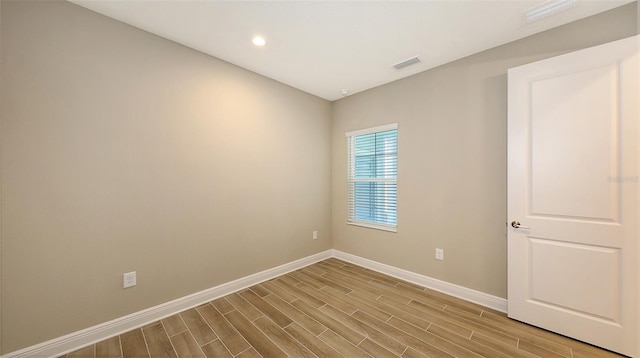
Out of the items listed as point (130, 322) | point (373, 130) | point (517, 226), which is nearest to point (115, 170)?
point (130, 322)

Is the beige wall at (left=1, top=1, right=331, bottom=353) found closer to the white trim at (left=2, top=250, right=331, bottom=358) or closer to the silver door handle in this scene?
the white trim at (left=2, top=250, right=331, bottom=358)

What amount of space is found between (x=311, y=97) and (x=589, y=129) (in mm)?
3016

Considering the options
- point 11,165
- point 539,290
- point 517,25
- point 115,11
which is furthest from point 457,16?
point 11,165

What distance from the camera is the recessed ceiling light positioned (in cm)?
217

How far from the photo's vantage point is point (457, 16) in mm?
1886

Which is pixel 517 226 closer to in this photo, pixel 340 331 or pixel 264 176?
pixel 340 331

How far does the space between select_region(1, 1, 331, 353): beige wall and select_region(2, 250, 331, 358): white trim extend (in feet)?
0.18

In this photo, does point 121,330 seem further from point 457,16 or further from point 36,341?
point 457,16

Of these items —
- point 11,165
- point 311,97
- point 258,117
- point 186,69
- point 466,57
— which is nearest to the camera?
point 11,165

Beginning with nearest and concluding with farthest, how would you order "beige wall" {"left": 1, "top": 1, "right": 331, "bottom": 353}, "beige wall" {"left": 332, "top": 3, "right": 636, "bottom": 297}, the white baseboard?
"beige wall" {"left": 1, "top": 1, "right": 331, "bottom": 353} < the white baseboard < "beige wall" {"left": 332, "top": 3, "right": 636, "bottom": 297}

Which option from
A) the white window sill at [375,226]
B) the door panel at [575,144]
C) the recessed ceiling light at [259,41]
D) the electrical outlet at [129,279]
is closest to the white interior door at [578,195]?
the door panel at [575,144]

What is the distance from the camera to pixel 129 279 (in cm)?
199

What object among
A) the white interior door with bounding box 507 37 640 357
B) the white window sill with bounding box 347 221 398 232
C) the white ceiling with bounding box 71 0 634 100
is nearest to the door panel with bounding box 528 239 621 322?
the white interior door with bounding box 507 37 640 357

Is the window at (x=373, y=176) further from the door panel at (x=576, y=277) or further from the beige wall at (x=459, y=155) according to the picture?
the door panel at (x=576, y=277)
